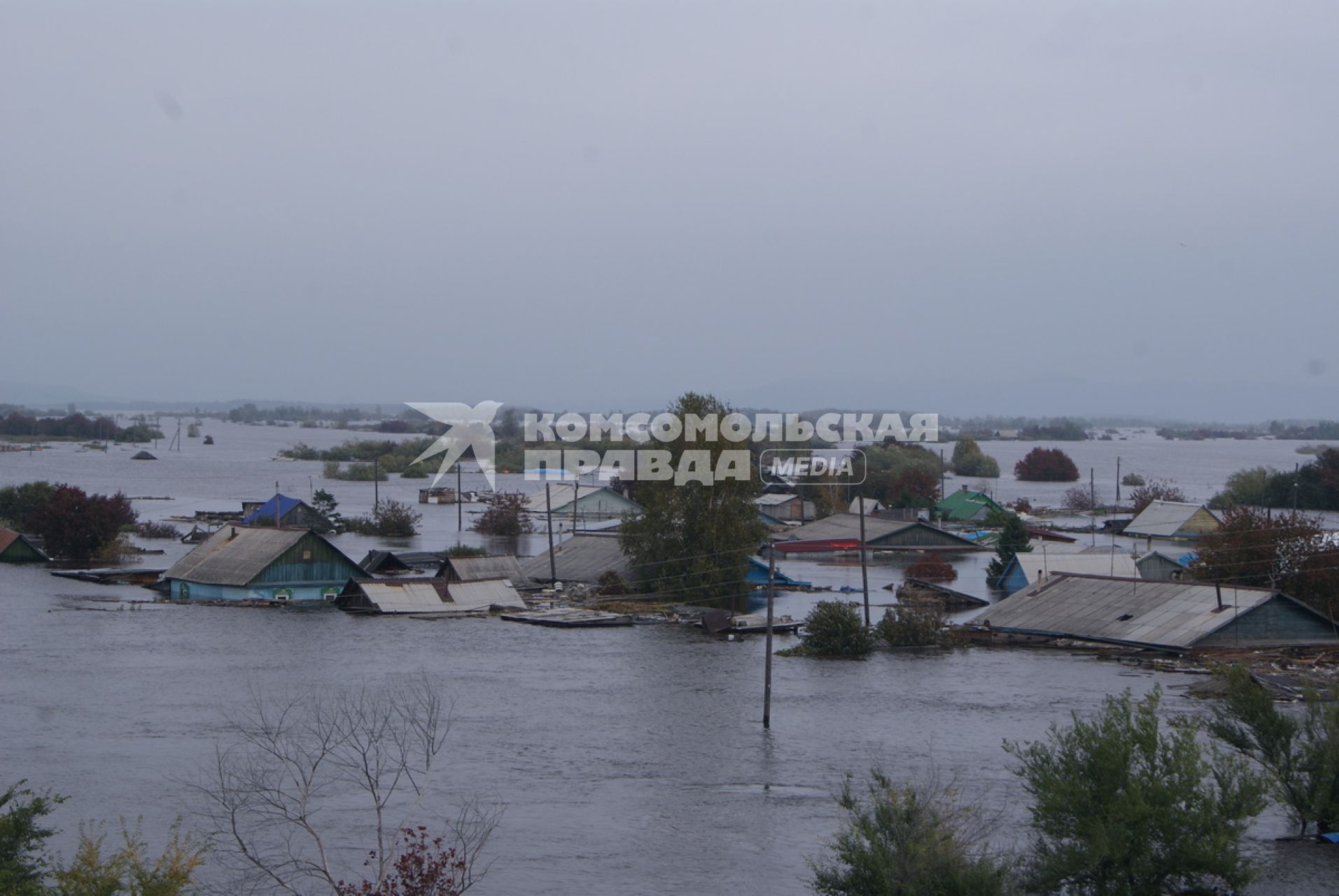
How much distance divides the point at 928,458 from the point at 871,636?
4488cm

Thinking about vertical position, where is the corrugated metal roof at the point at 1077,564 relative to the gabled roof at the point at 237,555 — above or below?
below

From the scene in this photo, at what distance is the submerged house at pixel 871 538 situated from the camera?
34.0 meters

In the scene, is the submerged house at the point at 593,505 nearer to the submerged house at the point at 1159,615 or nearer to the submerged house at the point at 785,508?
the submerged house at the point at 785,508

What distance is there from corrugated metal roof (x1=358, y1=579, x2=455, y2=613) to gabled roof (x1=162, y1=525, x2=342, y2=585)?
→ 54.0 inches

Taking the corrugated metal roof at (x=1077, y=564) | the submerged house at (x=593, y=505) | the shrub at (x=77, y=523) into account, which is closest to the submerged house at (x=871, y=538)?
the submerged house at (x=593, y=505)

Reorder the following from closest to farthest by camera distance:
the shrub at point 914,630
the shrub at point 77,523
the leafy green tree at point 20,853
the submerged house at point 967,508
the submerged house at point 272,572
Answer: the leafy green tree at point 20,853 → the shrub at point 914,630 → the submerged house at point 272,572 → the shrub at point 77,523 → the submerged house at point 967,508

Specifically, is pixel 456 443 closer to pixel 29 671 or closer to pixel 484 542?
pixel 484 542

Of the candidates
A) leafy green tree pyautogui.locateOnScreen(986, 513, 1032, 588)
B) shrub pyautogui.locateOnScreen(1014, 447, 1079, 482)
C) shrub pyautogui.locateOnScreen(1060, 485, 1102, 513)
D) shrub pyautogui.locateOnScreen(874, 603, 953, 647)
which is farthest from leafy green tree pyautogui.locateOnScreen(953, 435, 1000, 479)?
shrub pyautogui.locateOnScreen(874, 603, 953, 647)

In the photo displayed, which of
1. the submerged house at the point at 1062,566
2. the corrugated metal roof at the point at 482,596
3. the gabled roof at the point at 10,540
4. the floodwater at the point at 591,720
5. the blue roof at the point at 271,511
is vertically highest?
the blue roof at the point at 271,511

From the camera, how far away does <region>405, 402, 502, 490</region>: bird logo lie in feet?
239

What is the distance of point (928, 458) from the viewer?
63.3 m

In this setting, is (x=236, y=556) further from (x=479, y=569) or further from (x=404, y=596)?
(x=479, y=569)

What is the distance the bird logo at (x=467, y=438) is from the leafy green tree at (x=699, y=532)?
4409 cm

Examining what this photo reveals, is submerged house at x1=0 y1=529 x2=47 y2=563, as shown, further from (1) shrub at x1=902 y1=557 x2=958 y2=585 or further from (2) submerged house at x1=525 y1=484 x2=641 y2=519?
(1) shrub at x1=902 y1=557 x2=958 y2=585
